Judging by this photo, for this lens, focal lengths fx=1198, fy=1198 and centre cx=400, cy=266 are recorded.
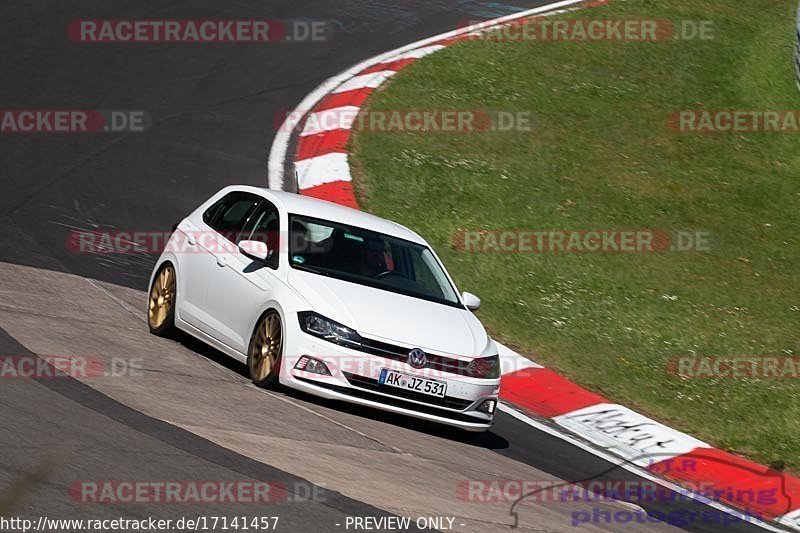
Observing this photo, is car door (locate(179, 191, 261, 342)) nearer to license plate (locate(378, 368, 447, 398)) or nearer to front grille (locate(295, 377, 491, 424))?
front grille (locate(295, 377, 491, 424))

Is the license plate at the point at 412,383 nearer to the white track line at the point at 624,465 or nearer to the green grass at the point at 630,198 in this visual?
the white track line at the point at 624,465

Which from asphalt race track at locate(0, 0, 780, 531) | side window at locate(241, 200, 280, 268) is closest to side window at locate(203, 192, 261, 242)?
side window at locate(241, 200, 280, 268)

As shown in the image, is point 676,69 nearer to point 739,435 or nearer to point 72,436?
point 739,435

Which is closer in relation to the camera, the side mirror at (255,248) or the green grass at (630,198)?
the side mirror at (255,248)

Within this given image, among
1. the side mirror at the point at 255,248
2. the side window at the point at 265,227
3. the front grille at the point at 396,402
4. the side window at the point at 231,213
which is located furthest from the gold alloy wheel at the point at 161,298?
the front grille at the point at 396,402

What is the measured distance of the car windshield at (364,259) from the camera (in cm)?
953

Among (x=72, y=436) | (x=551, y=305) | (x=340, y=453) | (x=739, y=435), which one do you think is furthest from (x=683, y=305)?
(x=72, y=436)

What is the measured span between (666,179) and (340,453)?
9956 mm

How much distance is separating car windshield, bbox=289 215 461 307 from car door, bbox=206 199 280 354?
0.73 ft

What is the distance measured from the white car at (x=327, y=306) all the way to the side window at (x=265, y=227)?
0.05 feet

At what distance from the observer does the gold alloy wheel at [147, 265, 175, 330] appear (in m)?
10.3

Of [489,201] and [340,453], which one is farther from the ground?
[489,201]

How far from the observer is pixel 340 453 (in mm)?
7562

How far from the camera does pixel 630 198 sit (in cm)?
1568
